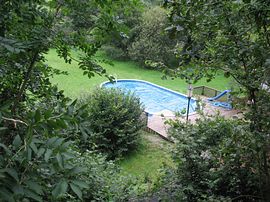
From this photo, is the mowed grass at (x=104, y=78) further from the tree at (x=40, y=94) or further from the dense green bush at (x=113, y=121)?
the tree at (x=40, y=94)

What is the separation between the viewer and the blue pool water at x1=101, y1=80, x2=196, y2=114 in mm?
12344

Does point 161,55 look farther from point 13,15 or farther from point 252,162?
point 13,15

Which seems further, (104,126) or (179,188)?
(104,126)

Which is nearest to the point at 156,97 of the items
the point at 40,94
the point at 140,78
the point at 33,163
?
the point at 140,78

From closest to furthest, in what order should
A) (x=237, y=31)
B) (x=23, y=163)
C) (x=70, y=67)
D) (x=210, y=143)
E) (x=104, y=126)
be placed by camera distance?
(x=23, y=163)
(x=237, y=31)
(x=210, y=143)
(x=104, y=126)
(x=70, y=67)

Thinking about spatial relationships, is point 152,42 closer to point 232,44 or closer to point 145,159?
point 145,159

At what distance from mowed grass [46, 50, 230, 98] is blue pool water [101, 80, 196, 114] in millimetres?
444

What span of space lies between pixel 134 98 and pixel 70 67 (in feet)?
25.4

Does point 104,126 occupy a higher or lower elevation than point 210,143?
lower

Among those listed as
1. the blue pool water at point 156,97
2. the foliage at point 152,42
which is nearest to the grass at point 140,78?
the blue pool water at point 156,97

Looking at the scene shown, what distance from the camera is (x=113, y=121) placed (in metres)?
7.36

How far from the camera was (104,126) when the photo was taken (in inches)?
287

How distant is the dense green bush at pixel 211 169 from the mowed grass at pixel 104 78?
7838 mm

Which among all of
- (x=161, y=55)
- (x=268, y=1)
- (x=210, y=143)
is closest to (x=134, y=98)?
(x=210, y=143)
